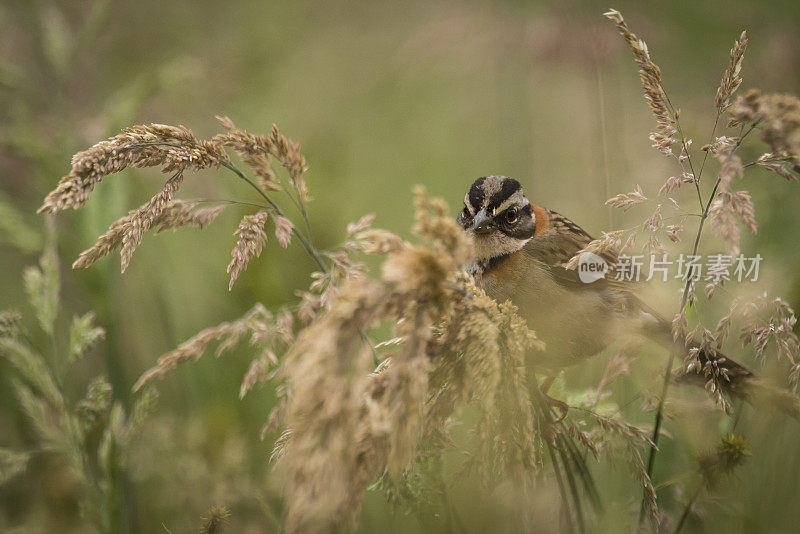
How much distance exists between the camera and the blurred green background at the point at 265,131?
8.26ft

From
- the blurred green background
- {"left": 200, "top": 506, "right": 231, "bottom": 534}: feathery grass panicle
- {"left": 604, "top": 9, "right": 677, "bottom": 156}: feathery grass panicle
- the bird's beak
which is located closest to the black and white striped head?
the bird's beak

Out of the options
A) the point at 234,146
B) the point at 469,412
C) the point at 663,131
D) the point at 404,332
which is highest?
the point at 234,146

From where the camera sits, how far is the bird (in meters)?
2.66

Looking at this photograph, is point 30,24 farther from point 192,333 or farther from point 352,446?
point 352,446

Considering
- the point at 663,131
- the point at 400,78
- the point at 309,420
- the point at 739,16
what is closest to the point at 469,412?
the point at 663,131

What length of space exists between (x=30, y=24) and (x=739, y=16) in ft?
14.8

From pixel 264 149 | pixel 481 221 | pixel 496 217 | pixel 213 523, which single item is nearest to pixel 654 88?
pixel 264 149

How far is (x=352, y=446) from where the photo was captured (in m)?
1.12

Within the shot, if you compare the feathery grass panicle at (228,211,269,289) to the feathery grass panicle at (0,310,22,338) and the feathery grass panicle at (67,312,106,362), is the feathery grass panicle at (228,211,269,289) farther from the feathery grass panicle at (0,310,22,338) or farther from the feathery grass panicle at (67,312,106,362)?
the feathery grass panicle at (0,310,22,338)

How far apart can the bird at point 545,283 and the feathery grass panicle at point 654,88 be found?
1.11 metres

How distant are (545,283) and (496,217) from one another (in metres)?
0.38

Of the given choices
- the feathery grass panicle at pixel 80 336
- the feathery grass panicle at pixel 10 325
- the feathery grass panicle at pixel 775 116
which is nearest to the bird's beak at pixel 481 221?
the feathery grass panicle at pixel 775 116

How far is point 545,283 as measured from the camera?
9.12 ft

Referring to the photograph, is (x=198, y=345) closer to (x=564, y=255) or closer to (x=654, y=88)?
(x=654, y=88)
